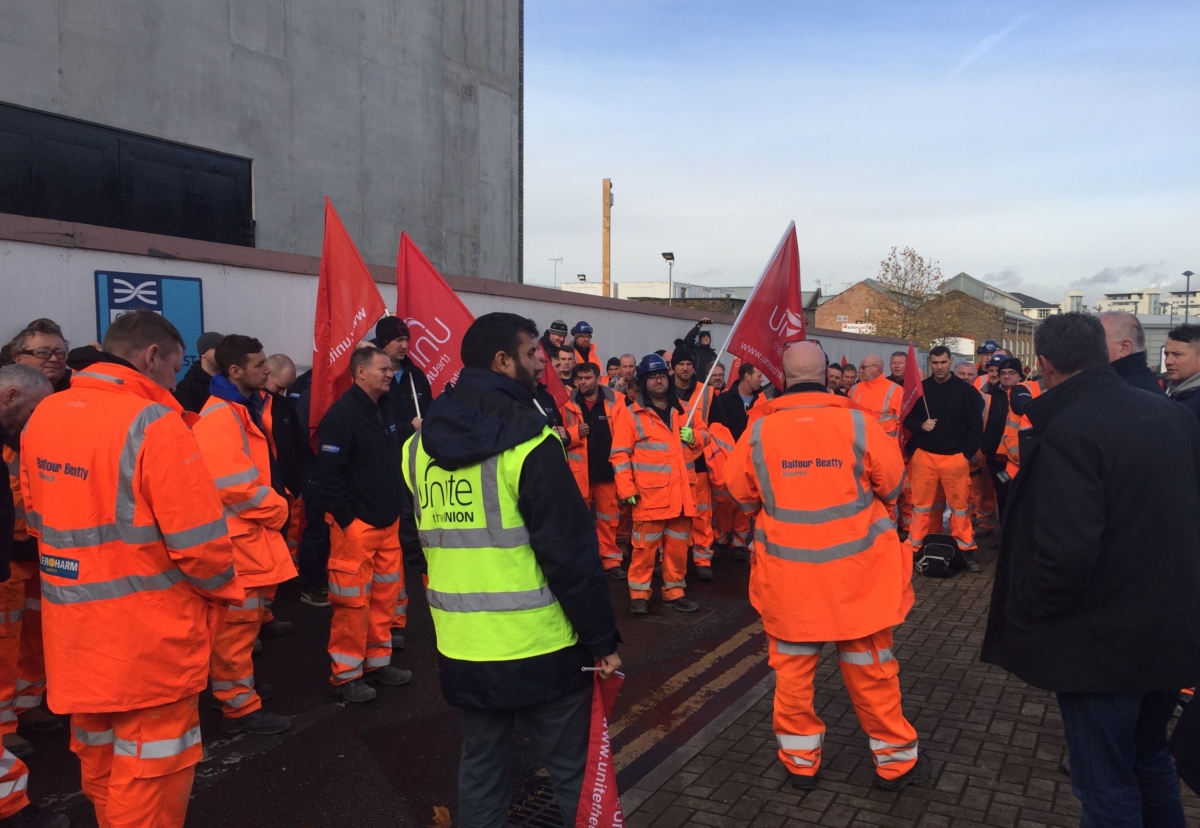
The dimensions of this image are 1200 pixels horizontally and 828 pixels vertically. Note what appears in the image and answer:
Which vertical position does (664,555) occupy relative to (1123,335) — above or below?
below

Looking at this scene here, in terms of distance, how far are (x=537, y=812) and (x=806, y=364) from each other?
241 cm

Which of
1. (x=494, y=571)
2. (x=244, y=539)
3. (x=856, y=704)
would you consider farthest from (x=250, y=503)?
(x=856, y=704)

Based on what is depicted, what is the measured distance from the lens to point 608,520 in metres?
8.59

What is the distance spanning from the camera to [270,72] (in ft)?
44.0

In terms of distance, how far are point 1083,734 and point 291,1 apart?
14.5m

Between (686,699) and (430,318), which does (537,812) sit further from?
(430,318)

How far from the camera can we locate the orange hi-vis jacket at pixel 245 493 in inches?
180

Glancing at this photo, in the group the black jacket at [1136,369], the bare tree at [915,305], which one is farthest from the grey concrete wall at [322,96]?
the bare tree at [915,305]

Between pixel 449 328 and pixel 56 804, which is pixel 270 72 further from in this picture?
pixel 56 804

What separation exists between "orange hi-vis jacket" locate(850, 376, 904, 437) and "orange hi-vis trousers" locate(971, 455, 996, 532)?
1959 millimetres

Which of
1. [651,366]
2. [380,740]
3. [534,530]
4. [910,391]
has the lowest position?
[380,740]

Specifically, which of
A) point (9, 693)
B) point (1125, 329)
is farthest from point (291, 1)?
point (1125, 329)

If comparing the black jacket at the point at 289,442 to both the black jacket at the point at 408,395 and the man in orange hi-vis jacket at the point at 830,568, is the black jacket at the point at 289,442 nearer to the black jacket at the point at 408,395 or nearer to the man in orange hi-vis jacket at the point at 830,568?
the black jacket at the point at 408,395

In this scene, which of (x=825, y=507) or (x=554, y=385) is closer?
(x=825, y=507)
